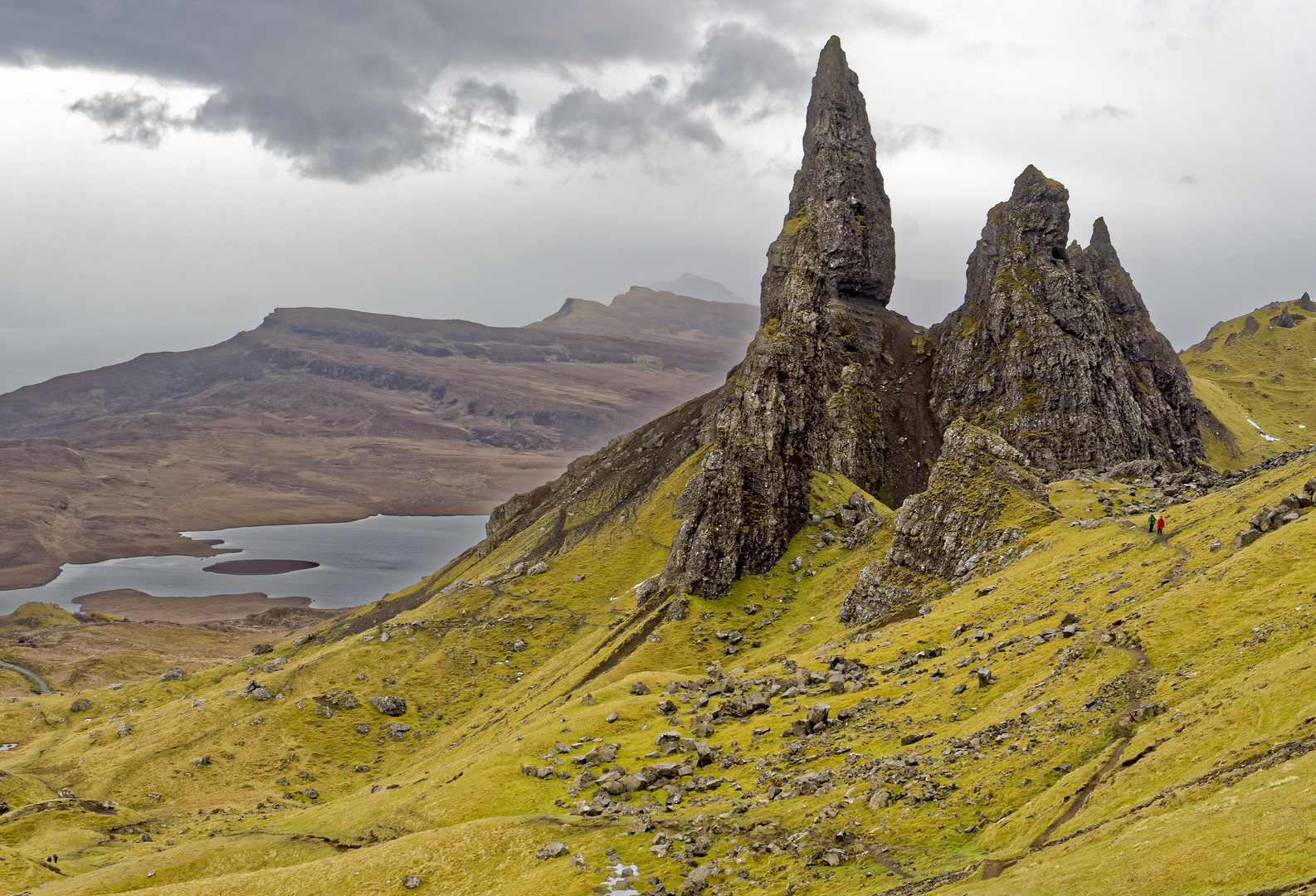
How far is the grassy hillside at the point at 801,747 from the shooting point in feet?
124

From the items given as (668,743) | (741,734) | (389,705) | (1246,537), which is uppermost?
(1246,537)

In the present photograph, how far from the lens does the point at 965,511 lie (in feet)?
356

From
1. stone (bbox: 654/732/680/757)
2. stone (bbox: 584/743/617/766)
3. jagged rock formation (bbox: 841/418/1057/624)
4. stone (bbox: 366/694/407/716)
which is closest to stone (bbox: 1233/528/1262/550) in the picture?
jagged rock formation (bbox: 841/418/1057/624)

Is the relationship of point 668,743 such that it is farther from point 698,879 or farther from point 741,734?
point 698,879

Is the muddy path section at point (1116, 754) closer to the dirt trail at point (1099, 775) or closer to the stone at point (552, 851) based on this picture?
the dirt trail at point (1099, 775)

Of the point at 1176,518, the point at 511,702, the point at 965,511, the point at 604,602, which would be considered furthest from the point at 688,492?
the point at 1176,518

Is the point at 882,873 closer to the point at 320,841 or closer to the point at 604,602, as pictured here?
the point at 320,841

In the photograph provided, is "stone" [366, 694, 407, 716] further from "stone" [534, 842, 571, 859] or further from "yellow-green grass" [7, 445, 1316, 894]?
"stone" [534, 842, 571, 859]

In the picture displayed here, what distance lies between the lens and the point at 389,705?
142 meters

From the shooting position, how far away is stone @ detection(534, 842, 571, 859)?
196 feet

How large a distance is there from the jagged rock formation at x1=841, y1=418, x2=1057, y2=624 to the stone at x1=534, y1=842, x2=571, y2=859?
5820cm

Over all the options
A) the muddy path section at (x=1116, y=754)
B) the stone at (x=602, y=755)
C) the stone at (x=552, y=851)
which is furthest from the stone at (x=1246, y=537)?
the stone at (x=552, y=851)

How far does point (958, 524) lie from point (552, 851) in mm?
69712

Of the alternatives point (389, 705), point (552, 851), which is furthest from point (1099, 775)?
point (389, 705)
